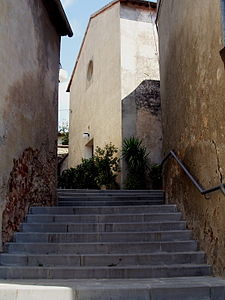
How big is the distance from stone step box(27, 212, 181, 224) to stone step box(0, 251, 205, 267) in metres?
0.99

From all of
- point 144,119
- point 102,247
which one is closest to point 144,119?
point 144,119

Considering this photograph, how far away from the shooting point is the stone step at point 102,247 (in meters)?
4.56

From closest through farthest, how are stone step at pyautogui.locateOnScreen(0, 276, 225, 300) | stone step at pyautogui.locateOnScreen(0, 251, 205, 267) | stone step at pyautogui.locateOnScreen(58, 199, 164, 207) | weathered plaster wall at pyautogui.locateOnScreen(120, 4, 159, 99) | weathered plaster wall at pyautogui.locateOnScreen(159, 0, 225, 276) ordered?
stone step at pyautogui.locateOnScreen(0, 276, 225, 300), weathered plaster wall at pyautogui.locateOnScreen(159, 0, 225, 276), stone step at pyautogui.locateOnScreen(0, 251, 205, 267), stone step at pyautogui.locateOnScreen(58, 199, 164, 207), weathered plaster wall at pyautogui.locateOnScreen(120, 4, 159, 99)

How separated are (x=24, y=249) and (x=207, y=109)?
298 cm

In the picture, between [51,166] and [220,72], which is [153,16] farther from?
[220,72]

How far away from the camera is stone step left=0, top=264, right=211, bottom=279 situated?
4.10 meters

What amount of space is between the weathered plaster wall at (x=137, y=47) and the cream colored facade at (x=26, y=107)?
3.75 meters

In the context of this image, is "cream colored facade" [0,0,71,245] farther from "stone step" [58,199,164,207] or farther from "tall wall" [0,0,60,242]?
"stone step" [58,199,164,207]

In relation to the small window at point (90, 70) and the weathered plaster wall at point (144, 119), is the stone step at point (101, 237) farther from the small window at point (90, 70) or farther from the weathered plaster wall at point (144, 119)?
the small window at point (90, 70)

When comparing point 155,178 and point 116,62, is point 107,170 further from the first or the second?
point 116,62

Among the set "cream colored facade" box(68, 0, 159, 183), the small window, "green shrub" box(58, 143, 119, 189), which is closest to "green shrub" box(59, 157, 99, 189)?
"green shrub" box(58, 143, 119, 189)

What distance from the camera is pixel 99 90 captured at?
1273 cm

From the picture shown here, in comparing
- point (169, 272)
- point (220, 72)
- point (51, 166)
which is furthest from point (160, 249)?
point (51, 166)

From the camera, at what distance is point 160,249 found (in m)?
4.59
